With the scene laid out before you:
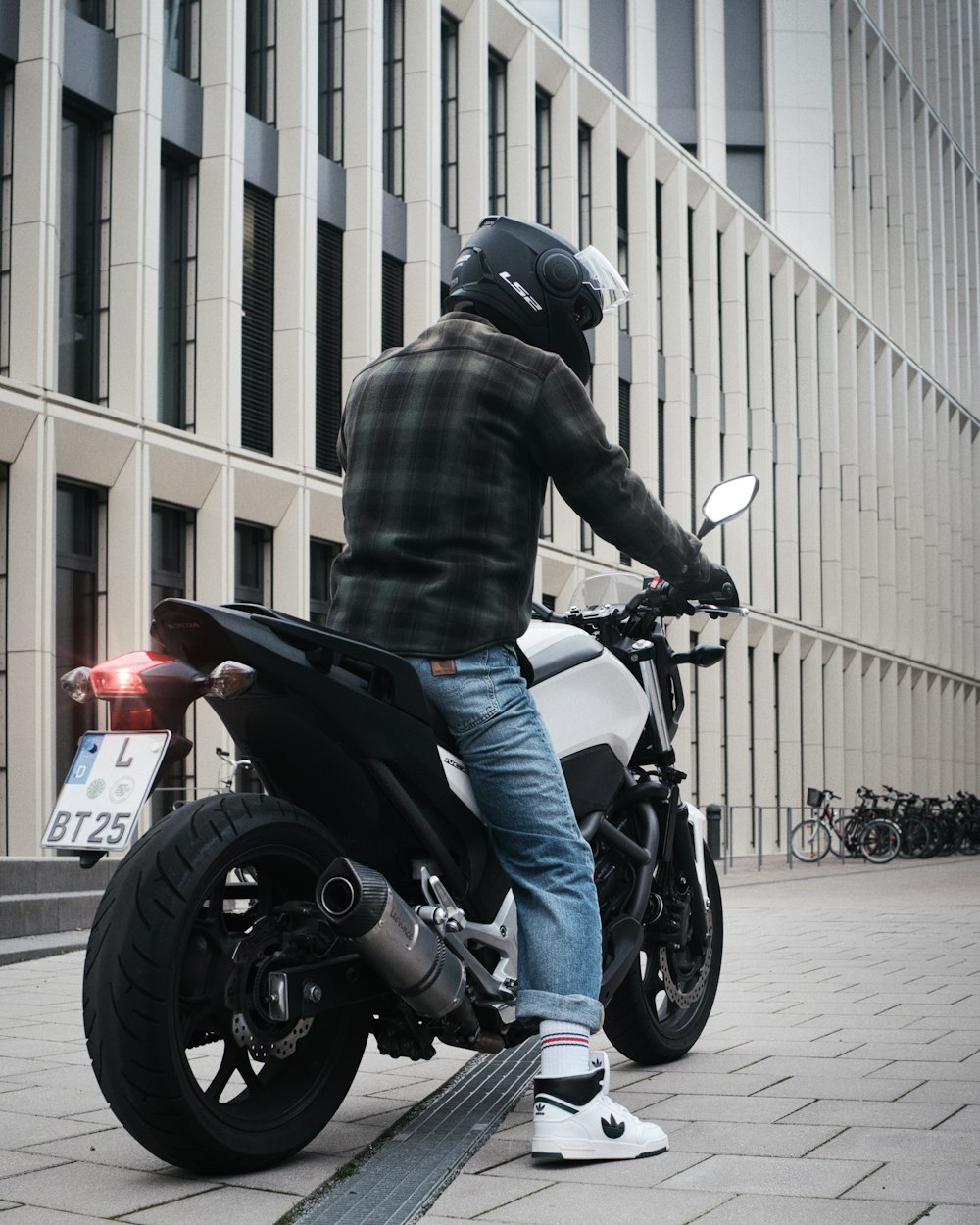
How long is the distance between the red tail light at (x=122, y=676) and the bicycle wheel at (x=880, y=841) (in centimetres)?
2372

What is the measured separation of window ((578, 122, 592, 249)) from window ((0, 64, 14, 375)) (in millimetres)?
12353

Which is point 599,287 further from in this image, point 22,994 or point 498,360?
point 22,994

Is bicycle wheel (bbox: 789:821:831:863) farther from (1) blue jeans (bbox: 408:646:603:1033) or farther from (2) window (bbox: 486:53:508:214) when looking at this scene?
(1) blue jeans (bbox: 408:646:603:1033)

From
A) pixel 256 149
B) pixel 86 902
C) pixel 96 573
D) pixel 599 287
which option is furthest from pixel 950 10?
pixel 599 287

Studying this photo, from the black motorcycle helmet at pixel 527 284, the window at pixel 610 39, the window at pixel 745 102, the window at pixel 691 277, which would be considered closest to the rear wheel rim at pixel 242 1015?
the black motorcycle helmet at pixel 527 284

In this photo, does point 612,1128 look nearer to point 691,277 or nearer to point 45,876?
point 45,876

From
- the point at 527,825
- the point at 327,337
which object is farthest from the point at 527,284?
the point at 327,337

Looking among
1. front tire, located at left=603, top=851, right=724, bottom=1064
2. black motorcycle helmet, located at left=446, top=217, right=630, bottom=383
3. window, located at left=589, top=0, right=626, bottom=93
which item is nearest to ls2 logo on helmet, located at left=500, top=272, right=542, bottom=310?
black motorcycle helmet, located at left=446, top=217, right=630, bottom=383

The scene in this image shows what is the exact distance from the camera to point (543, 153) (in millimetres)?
23859

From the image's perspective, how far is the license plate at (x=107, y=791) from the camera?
2.99 meters

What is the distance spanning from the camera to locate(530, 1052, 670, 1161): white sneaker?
3379mm

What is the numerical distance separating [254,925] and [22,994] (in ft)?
13.4

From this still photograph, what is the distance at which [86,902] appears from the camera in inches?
377

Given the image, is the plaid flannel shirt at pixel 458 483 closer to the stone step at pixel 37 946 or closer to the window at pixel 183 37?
the stone step at pixel 37 946
